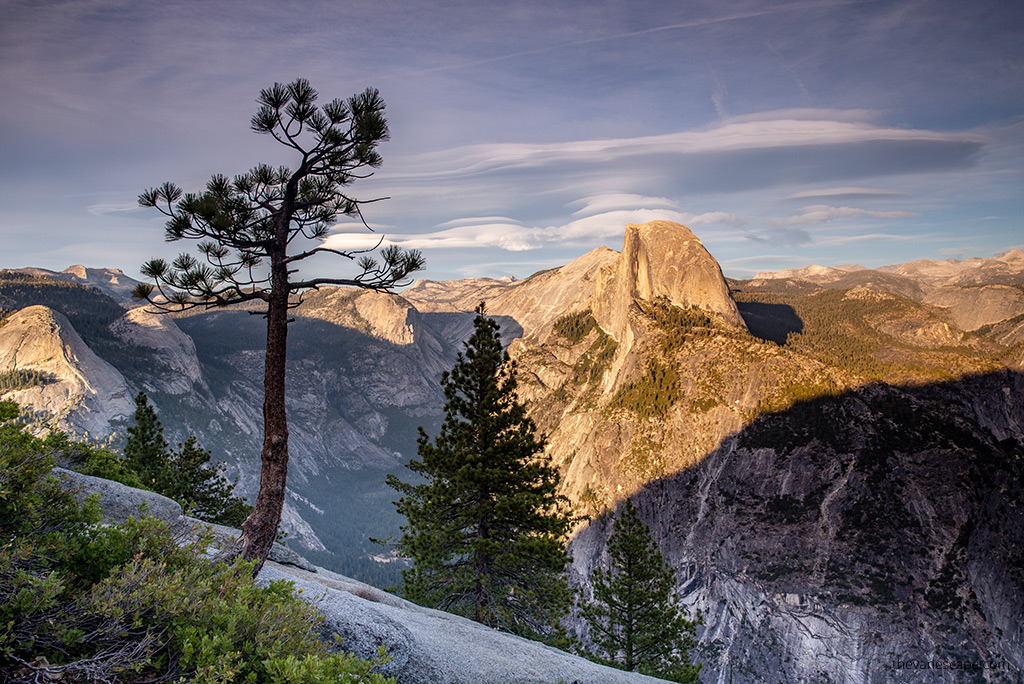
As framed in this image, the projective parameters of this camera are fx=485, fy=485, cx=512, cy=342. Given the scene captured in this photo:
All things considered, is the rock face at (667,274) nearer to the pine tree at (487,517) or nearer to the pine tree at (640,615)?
the pine tree at (640,615)

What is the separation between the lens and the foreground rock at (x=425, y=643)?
34.1 ft

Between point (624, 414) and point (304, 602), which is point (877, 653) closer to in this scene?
point (624, 414)

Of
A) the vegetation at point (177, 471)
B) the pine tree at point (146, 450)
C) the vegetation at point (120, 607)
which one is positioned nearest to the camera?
the vegetation at point (120, 607)

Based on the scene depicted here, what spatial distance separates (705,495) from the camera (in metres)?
95.5

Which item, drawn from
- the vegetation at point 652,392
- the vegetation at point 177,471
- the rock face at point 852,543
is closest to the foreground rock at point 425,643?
the vegetation at point 177,471

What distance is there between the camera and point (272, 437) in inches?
459

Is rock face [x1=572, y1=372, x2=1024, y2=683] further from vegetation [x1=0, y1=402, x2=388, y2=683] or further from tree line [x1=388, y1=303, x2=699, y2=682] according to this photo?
vegetation [x1=0, y1=402, x2=388, y2=683]

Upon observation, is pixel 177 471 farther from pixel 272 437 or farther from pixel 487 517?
pixel 272 437

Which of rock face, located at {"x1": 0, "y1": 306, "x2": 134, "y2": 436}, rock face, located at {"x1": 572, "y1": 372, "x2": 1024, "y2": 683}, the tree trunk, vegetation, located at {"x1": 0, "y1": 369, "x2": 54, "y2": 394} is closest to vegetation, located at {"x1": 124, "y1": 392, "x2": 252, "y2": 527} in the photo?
the tree trunk

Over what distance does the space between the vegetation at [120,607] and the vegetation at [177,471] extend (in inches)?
1307

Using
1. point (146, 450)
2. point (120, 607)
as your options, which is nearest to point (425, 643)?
point (120, 607)

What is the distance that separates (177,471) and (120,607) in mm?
38594

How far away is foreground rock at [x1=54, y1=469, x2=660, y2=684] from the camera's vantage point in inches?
409

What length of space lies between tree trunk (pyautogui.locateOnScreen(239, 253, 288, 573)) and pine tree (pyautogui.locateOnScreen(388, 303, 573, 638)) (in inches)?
413
